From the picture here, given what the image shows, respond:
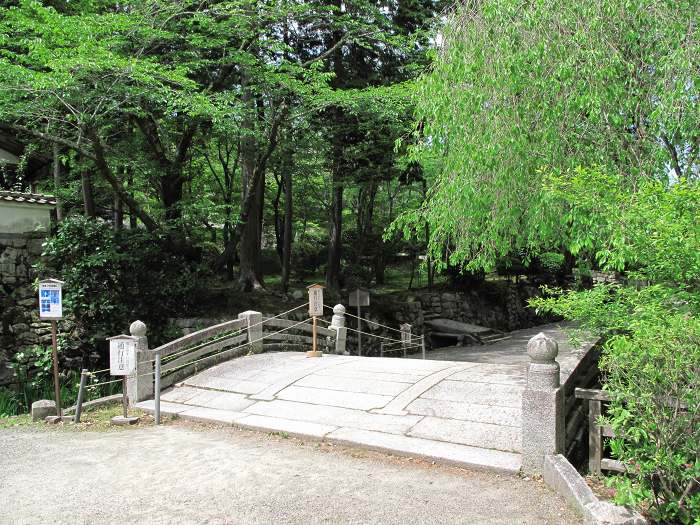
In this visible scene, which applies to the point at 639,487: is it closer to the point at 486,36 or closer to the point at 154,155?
the point at 486,36

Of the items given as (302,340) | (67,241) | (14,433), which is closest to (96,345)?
(67,241)

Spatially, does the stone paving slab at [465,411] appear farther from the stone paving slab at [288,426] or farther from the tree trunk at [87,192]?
the tree trunk at [87,192]

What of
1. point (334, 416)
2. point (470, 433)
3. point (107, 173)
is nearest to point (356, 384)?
point (334, 416)

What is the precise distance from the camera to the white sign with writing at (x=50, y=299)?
7707 millimetres

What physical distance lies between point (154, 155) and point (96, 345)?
17.1 ft

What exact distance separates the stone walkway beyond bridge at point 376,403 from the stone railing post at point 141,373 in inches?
11.7

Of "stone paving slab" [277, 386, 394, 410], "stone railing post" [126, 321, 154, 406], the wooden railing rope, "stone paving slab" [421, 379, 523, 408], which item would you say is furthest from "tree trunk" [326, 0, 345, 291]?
the wooden railing rope

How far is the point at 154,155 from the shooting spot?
562 inches

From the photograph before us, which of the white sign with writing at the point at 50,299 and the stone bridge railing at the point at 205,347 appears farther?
the stone bridge railing at the point at 205,347

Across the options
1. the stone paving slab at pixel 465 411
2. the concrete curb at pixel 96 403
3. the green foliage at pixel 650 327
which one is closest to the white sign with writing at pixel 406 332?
the concrete curb at pixel 96 403

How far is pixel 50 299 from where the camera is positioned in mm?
7719

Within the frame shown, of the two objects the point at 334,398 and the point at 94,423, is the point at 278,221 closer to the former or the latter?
the point at 94,423

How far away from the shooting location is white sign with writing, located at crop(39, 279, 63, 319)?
7707mm

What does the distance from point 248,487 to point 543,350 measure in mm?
2926
